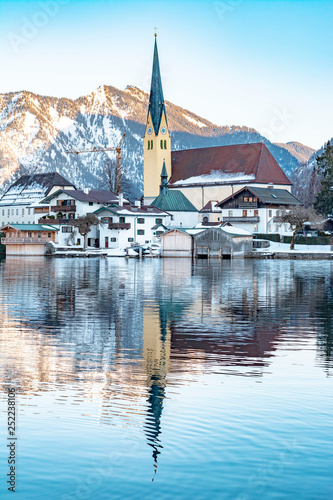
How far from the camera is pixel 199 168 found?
126438mm

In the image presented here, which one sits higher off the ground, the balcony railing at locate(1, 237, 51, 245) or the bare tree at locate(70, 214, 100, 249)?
the bare tree at locate(70, 214, 100, 249)

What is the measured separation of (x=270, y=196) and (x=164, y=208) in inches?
A: 641

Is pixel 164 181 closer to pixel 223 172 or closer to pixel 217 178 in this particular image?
pixel 217 178

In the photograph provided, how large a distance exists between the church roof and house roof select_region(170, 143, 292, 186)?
7874 mm

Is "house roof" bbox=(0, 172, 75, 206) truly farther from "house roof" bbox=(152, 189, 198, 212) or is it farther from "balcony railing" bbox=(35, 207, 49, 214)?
"house roof" bbox=(152, 189, 198, 212)

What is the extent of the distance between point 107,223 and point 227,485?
8784cm

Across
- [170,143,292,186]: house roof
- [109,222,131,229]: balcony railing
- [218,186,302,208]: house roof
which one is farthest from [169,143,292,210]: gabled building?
[109,222,131,229]: balcony railing

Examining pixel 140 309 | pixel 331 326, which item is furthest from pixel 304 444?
pixel 140 309

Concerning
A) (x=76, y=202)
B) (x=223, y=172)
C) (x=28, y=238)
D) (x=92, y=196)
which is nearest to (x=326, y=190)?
(x=223, y=172)

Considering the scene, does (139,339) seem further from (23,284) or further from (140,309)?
(23,284)

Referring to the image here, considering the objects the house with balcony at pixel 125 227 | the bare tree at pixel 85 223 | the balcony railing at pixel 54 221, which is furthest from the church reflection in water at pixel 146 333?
the balcony railing at pixel 54 221

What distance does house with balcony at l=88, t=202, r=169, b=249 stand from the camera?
317 ft

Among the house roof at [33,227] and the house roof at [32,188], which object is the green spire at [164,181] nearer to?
the house roof at [32,188]

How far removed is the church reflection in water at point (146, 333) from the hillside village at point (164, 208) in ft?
156
